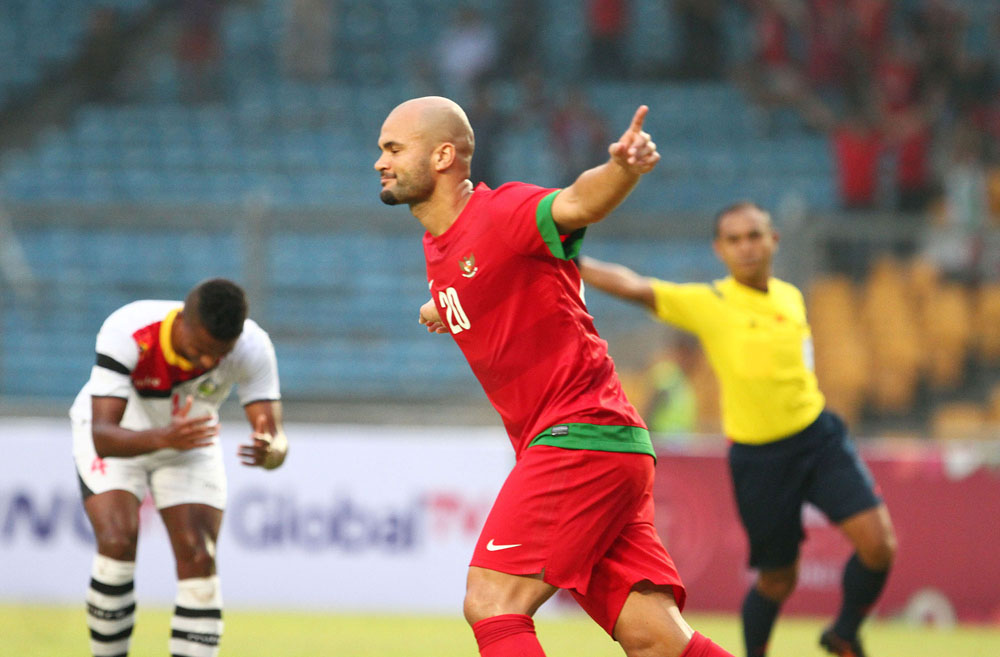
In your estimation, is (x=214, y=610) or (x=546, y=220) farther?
(x=214, y=610)

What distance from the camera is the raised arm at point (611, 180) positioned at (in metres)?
4.39

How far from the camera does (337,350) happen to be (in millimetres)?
13469

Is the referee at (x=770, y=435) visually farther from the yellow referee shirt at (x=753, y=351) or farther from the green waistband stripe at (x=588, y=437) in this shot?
Answer: the green waistband stripe at (x=588, y=437)

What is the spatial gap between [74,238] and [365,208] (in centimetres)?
277

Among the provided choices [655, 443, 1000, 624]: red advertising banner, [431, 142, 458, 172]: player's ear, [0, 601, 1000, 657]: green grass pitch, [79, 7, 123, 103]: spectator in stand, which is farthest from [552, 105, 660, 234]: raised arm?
[79, 7, 123, 103]: spectator in stand

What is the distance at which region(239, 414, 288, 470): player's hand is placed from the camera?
6.41 meters

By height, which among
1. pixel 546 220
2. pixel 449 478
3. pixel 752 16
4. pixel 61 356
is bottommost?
pixel 449 478

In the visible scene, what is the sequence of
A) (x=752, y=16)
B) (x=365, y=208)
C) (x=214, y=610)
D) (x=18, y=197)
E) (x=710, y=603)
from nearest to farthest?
(x=214, y=610) → (x=710, y=603) → (x=365, y=208) → (x=18, y=197) → (x=752, y=16)

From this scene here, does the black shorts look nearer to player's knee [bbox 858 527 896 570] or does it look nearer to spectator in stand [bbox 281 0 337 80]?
player's knee [bbox 858 527 896 570]

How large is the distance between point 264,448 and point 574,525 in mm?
2014

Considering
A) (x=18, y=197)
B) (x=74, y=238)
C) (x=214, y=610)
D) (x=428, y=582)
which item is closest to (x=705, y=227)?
(x=428, y=582)

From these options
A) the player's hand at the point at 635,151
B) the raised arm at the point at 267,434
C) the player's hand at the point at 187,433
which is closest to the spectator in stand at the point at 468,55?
the raised arm at the point at 267,434

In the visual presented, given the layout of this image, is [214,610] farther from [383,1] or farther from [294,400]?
[383,1]

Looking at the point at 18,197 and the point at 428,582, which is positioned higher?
the point at 18,197
